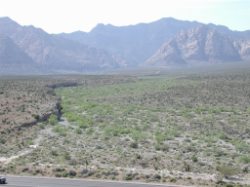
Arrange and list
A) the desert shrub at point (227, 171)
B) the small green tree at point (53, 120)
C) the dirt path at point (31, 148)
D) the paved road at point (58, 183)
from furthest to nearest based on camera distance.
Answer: the small green tree at point (53, 120) → the dirt path at point (31, 148) → the desert shrub at point (227, 171) → the paved road at point (58, 183)

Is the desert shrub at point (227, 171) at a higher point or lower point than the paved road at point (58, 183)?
higher

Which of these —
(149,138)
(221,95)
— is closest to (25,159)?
(149,138)

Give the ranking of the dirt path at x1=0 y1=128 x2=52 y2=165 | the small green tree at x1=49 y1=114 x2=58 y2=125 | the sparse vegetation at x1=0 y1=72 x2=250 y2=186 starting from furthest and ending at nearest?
the small green tree at x1=49 y1=114 x2=58 y2=125
the dirt path at x1=0 y1=128 x2=52 y2=165
the sparse vegetation at x1=0 y1=72 x2=250 y2=186

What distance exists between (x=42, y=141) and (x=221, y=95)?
6419 cm

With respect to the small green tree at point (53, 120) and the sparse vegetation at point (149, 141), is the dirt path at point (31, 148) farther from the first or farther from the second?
the small green tree at point (53, 120)

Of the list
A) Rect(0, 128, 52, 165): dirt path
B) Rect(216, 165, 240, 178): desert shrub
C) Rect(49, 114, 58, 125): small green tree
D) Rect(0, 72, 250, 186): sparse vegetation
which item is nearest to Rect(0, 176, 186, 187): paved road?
Rect(0, 72, 250, 186): sparse vegetation

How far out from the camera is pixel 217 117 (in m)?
84.8

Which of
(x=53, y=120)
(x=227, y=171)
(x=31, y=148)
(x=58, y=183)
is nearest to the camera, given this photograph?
(x=58, y=183)

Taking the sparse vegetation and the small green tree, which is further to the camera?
the small green tree

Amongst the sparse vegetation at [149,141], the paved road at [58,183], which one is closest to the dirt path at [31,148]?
the sparse vegetation at [149,141]

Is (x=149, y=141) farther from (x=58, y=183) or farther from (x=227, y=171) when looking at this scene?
(x=58, y=183)

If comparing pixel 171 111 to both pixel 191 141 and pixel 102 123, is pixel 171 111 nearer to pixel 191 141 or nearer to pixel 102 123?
pixel 102 123

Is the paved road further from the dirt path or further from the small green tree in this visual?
the small green tree

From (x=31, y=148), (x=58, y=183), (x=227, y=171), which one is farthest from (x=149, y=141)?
(x=58, y=183)
